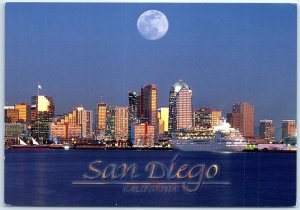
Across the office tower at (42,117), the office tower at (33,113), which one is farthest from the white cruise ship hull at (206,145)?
the office tower at (33,113)

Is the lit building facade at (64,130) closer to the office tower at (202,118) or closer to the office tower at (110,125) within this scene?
the office tower at (110,125)

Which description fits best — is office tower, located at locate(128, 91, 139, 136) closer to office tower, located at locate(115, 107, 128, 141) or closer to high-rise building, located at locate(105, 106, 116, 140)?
office tower, located at locate(115, 107, 128, 141)

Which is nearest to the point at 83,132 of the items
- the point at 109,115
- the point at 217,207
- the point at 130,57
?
the point at 109,115

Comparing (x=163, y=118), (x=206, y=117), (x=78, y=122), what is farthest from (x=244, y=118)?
Answer: (x=78, y=122)

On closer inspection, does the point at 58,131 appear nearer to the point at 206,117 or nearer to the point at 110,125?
the point at 110,125

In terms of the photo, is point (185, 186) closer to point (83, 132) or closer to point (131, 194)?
point (131, 194)

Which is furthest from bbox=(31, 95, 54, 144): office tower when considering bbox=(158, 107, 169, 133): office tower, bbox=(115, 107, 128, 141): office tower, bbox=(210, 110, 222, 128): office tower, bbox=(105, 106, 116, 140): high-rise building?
bbox=(210, 110, 222, 128): office tower
